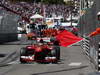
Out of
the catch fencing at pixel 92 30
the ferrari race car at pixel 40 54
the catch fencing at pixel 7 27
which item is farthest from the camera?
the catch fencing at pixel 7 27

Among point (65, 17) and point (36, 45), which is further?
point (65, 17)

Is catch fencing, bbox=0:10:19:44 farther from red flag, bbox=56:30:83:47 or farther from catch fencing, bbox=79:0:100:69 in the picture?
red flag, bbox=56:30:83:47

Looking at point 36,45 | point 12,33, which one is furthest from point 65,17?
point 36,45

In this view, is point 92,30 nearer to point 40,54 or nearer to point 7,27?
point 40,54

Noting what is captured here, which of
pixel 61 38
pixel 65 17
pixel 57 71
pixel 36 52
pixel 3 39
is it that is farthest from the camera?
pixel 65 17

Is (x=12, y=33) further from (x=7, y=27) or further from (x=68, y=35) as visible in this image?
(x=68, y=35)

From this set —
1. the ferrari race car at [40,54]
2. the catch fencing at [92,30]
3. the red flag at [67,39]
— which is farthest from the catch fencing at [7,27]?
the red flag at [67,39]

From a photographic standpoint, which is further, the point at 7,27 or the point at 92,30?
the point at 7,27

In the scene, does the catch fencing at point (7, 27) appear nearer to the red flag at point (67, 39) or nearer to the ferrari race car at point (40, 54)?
the ferrari race car at point (40, 54)

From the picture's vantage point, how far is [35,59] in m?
18.7

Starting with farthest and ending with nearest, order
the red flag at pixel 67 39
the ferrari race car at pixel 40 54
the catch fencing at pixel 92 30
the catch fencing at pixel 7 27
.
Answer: the catch fencing at pixel 7 27 < the ferrari race car at pixel 40 54 < the catch fencing at pixel 92 30 < the red flag at pixel 67 39

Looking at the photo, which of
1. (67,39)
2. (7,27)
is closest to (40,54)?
(67,39)

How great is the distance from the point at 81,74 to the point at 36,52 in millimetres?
4374

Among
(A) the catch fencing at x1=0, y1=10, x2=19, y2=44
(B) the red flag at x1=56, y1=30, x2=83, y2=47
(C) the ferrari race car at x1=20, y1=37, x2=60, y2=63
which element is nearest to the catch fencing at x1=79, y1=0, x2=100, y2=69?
(C) the ferrari race car at x1=20, y1=37, x2=60, y2=63
